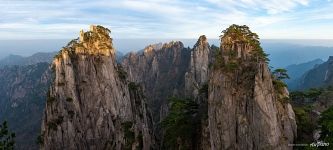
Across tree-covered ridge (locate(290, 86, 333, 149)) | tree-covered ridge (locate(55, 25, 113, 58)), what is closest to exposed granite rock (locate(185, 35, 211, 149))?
tree-covered ridge (locate(55, 25, 113, 58))

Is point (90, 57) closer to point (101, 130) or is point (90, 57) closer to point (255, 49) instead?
point (101, 130)

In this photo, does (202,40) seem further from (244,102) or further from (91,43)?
(244,102)

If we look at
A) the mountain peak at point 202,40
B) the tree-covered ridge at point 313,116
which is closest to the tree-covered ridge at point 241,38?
the tree-covered ridge at point 313,116

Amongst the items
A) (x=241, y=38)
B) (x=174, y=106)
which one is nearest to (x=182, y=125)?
(x=174, y=106)

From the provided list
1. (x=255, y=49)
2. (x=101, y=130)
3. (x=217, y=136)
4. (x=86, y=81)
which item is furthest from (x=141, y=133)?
(x=255, y=49)

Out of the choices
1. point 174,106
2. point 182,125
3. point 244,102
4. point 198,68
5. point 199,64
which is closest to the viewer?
point 244,102

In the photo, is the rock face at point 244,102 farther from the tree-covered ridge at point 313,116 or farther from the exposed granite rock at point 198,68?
the exposed granite rock at point 198,68
